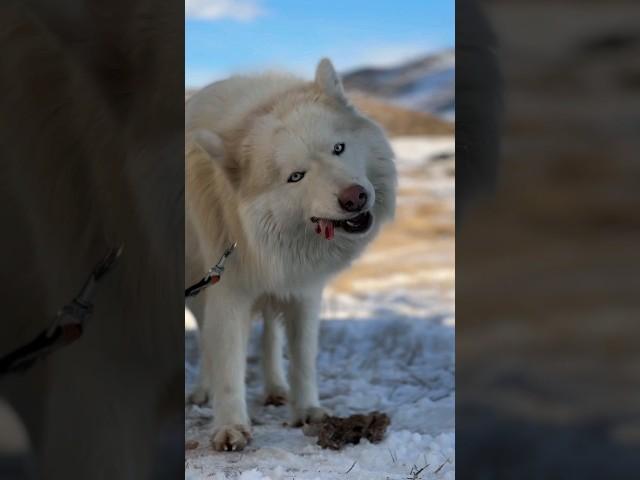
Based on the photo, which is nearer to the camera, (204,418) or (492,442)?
(492,442)

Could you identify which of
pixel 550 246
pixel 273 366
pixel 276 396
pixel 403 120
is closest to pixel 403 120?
pixel 403 120

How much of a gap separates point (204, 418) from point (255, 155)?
1.30 metres

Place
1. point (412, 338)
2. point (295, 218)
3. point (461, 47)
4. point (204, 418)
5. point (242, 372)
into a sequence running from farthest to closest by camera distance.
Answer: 1. point (412, 338)
2. point (204, 418)
3. point (242, 372)
4. point (295, 218)
5. point (461, 47)

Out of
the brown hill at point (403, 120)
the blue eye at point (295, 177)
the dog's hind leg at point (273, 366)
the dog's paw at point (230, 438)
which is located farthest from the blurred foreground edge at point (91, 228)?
the brown hill at point (403, 120)

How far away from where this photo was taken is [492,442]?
1740 millimetres

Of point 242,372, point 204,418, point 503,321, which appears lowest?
point 204,418

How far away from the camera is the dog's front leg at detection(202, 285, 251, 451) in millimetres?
3029

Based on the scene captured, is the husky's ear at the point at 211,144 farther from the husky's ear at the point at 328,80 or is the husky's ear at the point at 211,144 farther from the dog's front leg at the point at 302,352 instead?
the dog's front leg at the point at 302,352

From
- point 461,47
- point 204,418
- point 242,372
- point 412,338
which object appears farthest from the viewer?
point 412,338

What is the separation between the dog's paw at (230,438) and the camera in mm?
2895

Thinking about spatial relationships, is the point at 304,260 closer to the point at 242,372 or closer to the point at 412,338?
the point at 242,372

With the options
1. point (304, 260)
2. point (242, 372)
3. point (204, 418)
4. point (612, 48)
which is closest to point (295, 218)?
point (304, 260)

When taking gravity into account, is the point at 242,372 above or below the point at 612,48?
below

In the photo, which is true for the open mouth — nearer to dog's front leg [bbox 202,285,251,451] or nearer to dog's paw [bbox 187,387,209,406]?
dog's front leg [bbox 202,285,251,451]
